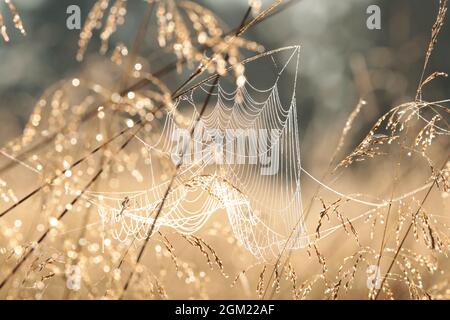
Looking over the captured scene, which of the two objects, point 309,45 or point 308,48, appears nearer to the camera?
point 308,48

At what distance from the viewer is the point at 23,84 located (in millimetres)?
7914

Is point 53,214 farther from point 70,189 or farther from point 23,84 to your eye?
point 23,84

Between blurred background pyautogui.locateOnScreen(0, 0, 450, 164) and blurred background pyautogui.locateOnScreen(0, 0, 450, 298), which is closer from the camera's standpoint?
blurred background pyautogui.locateOnScreen(0, 0, 450, 298)

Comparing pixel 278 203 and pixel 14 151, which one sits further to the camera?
pixel 278 203

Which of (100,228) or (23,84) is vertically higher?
(23,84)

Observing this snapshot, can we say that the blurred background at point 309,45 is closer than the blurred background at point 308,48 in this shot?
No

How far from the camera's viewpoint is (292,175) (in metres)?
6.69

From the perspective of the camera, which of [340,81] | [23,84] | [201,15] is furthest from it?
[340,81]

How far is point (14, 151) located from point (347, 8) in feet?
32.8

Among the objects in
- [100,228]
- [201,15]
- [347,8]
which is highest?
[347,8]

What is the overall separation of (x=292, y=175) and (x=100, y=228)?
18.4ft
